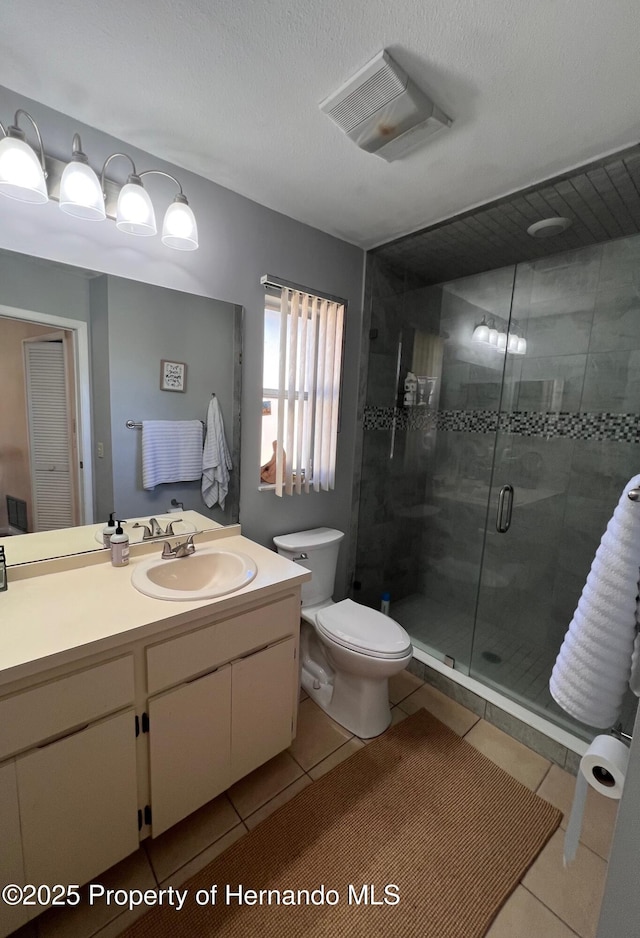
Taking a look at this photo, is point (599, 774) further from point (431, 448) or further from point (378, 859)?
point (431, 448)

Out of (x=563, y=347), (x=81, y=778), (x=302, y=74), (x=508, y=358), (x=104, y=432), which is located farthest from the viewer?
(x=508, y=358)

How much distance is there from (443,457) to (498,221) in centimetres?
137

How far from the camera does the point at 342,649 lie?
161 centimetres

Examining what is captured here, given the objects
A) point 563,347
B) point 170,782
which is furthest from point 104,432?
point 563,347

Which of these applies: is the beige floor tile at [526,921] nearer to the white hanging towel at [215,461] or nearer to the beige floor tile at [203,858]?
the beige floor tile at [203,858]

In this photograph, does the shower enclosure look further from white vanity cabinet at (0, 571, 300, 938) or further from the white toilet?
white vanity cabinet at (0, 571, 300, 938)

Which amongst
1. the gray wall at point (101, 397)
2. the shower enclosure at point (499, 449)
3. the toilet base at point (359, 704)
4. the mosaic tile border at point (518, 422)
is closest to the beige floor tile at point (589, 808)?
the shower enclosure at point (499, 449)

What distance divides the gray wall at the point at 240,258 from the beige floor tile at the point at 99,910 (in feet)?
3.89

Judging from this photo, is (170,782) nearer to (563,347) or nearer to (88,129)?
(88,129)

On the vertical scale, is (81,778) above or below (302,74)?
below

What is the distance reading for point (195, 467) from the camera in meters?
1.66

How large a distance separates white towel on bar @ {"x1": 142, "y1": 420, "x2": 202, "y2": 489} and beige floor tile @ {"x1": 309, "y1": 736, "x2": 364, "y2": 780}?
1.29m

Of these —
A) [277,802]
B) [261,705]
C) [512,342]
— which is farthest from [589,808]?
[512,342]

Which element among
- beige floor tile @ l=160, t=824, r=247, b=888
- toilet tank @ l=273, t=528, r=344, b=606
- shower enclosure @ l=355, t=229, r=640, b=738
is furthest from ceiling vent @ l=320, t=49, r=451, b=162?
beige floor tile @ l=160, t=824, r=247, b=888
